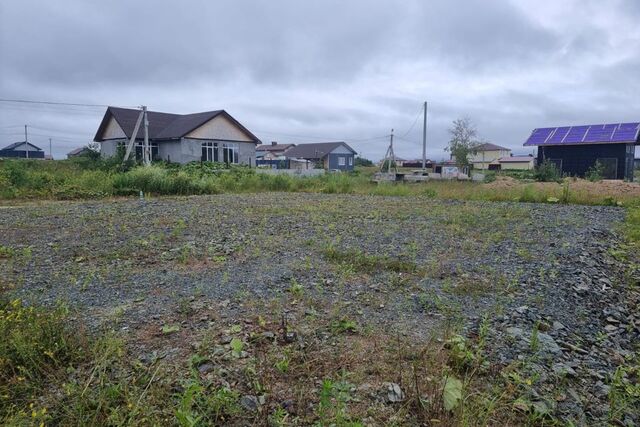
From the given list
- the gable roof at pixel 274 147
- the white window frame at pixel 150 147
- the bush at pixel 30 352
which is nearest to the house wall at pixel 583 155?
the white window frame at pixel 150 147

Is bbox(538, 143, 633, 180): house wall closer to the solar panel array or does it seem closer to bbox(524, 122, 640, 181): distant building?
bbox(524, 122, 640, 181): distant building

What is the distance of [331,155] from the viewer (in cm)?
4234

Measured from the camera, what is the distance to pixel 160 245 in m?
5.03

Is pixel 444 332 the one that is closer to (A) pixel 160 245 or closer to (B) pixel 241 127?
(A) pixel 160 245

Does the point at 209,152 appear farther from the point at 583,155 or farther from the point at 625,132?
the point at 625,132

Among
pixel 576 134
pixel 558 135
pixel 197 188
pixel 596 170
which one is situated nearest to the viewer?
pixel 197 188

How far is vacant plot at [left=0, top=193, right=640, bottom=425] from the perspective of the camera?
1.89 meters

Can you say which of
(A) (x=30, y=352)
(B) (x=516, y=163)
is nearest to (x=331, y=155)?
(B) (x=516, y=163)

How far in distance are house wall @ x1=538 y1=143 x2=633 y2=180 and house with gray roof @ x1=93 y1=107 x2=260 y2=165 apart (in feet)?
60.4

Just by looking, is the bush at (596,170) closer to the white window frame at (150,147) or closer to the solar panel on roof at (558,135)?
the solar panel on roof at (558,135)

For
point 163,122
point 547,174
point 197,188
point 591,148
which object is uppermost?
point 163,122

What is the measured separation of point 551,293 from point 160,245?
14.2ft

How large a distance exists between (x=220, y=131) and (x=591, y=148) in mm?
21619

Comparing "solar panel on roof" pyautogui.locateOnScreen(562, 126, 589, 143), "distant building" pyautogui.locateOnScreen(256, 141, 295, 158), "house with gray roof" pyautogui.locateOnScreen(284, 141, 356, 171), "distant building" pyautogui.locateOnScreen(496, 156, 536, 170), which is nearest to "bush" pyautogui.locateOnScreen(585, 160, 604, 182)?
"solar panel on roof" pyautogui.locateOnScreen(562, 126, 589, 143)
